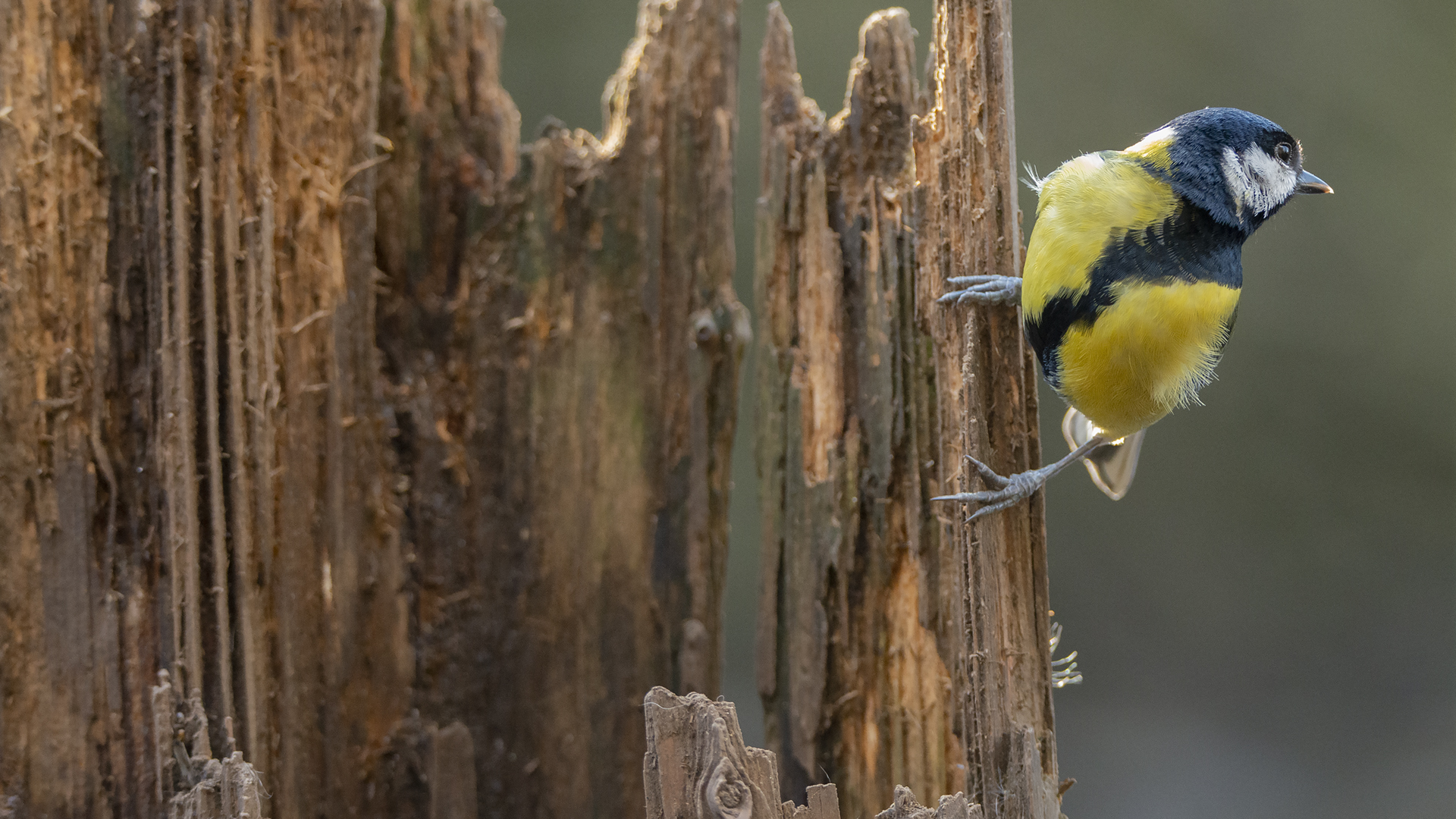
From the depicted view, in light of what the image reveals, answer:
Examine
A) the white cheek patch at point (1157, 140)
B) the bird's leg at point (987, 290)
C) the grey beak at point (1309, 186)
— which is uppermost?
the white cheek patch at point (1157, 140)

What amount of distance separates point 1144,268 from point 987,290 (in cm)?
26

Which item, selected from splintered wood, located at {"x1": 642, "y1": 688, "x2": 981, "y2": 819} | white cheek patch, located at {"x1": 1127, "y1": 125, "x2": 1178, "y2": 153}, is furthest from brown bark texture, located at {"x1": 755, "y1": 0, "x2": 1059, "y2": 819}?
splintered wood, located at {"x1": 642, "y1": 688, "x2": 981, "y2": 819}

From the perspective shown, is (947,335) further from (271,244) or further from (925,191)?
(271,244)

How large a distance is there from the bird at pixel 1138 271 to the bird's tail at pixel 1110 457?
44cm

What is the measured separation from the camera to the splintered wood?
1438 millimetres

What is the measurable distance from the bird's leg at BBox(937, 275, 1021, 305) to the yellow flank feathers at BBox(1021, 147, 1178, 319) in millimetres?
21

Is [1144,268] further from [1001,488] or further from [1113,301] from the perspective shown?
[1001,488]

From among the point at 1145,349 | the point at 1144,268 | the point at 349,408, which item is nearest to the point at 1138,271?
the point at 1144,268

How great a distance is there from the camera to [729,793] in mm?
1436

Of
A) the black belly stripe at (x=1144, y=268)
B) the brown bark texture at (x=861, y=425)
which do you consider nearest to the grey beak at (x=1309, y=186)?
the black belly stripe at (x=1144, y=268)

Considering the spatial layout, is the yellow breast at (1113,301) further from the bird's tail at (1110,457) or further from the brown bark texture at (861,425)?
the bird's tail at (1110,457)

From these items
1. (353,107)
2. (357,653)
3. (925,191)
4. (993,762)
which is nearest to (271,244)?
(353,107)

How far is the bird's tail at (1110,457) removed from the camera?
252 cm

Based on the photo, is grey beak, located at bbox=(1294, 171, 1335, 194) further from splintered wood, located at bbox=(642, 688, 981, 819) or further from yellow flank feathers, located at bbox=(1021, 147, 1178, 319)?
splintered wood, located at bbox=(642, 688, 981, 819)
